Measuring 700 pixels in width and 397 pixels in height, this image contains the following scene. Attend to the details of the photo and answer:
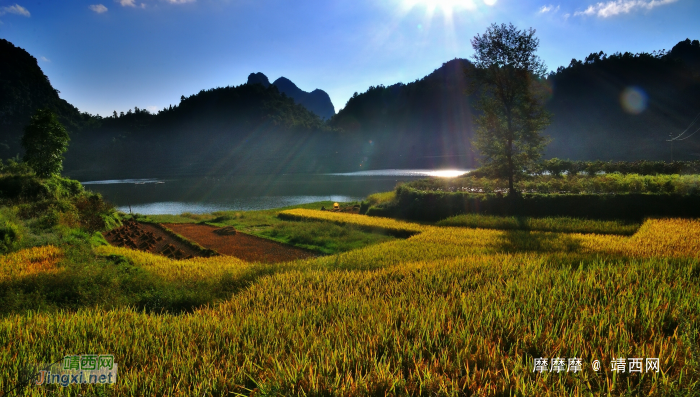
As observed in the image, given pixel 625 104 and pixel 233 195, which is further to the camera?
pixel 625 104

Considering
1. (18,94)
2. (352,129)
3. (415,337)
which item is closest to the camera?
(415,337)

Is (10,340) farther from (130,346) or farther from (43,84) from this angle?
(43,84)

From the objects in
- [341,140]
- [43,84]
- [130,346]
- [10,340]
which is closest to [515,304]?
[130,346]

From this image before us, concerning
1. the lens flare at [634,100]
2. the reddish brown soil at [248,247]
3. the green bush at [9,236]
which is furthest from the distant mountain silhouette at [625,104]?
the green bush at [9,236]

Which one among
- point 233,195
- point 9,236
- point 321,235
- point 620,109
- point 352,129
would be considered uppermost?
point 352,129

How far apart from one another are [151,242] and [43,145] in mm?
15068

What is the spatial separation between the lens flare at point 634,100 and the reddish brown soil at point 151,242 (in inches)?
4781

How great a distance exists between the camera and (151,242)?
17.7 m

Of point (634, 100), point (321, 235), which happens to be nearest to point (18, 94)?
point (321, 235)

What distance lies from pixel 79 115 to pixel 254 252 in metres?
205

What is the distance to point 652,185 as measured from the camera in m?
15.9

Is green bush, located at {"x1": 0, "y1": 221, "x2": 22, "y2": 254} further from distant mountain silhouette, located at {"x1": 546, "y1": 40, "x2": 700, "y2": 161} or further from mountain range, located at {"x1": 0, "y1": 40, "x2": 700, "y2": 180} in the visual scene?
distant mountain silhouette, located at {"x1": 546, "y1": 40, "x2": 700, "y2": 161}

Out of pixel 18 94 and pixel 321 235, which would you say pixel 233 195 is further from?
pixel 18 94

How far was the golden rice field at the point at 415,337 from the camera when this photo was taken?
2.57m
